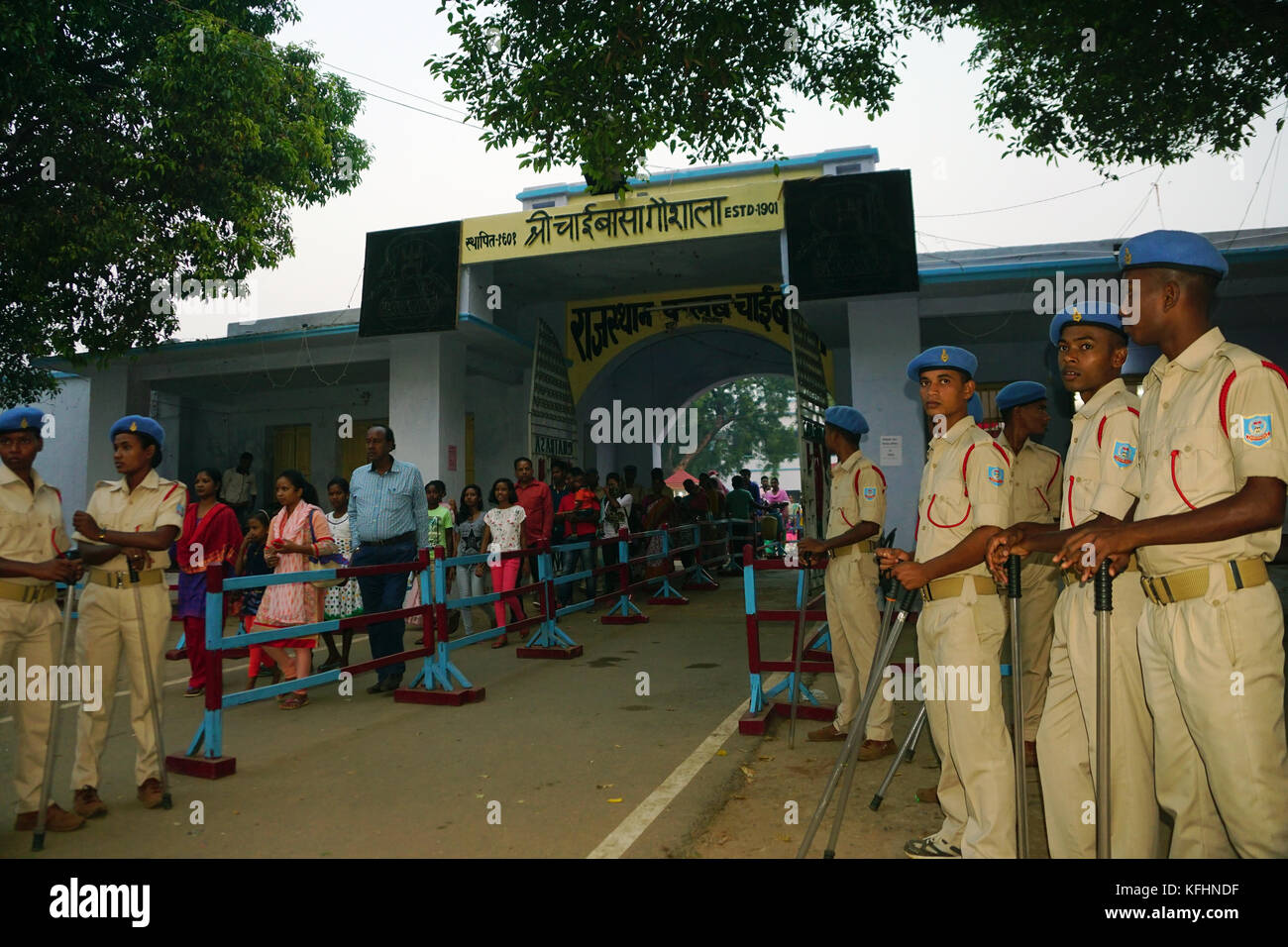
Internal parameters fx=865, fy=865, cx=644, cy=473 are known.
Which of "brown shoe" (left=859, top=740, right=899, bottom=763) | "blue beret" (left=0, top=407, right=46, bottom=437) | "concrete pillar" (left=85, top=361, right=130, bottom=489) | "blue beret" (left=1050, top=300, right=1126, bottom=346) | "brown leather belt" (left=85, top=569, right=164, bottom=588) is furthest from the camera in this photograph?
"concrete pillar" (left=85, top=361, right=130, bottom=489)

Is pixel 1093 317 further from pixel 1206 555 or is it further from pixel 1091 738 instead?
pixel 1091 738

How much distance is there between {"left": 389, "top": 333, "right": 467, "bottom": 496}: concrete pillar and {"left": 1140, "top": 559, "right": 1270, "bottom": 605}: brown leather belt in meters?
11.1

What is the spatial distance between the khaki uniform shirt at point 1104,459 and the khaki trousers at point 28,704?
14.6 ft

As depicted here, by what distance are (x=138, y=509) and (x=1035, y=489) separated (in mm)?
5039

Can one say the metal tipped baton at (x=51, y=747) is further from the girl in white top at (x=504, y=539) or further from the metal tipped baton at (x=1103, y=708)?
the girl in white top at (x=504, y=539)

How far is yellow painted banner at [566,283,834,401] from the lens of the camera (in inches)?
586

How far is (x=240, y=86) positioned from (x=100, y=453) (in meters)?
7.21

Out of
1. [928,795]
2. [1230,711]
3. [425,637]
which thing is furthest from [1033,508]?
[425,637]

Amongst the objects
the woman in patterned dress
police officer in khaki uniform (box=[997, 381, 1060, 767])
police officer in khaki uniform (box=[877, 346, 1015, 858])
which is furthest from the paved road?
police officer in khaki uniform (box=[997, 381, 1060, 767])

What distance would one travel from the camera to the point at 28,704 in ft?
12.9

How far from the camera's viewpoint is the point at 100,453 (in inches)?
583

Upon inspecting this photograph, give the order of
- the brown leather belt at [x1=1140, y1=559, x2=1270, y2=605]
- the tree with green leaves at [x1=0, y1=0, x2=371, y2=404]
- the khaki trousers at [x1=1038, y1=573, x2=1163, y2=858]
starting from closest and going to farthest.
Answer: the brown leather belt at [x1=1140, y1=559, x2=1270, y2=605] → the khaki trousers at [x1=1038, y1=573, x2=1163, y2=858] → the tree with green leaves at [x1=0, y1=0, x2=371, y2=404]

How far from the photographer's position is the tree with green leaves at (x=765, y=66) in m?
7.02

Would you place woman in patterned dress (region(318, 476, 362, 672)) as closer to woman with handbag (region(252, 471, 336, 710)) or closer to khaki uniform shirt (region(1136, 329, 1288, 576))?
woman with handbag (region(252, 471, 336, 710))
